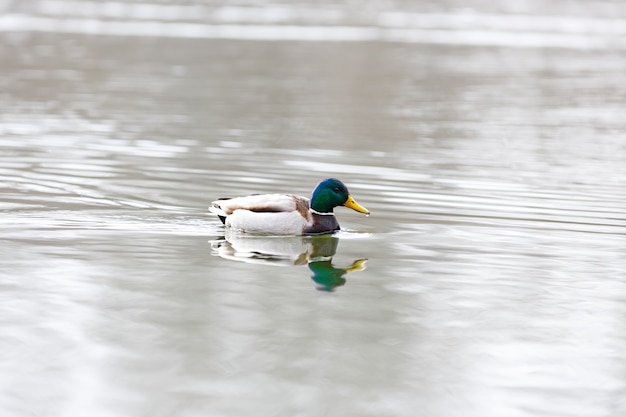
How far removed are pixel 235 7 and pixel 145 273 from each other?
5266cm

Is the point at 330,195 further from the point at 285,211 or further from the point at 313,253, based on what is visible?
the point at 313,253

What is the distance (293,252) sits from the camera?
36.8 ft

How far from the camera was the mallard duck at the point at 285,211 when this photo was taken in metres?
11.6

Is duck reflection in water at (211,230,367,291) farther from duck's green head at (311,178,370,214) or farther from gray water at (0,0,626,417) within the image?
duck's green head at (311,178,370,214)

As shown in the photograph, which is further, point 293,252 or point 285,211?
point 285,211

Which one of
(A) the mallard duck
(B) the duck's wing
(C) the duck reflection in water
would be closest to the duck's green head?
(A) the mallard duck

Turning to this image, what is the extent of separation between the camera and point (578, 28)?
5197 centimetres

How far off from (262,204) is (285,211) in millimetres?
268

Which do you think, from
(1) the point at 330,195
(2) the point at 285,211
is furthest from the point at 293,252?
(1) the point at 330,195

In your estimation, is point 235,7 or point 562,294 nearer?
point 562,294

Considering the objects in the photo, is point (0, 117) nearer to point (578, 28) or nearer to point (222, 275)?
point (222, 275)

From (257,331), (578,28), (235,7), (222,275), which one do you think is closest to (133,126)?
(222,275)

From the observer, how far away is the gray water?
23.8 ft

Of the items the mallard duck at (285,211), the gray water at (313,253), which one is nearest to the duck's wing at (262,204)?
the mallard duck at (285,211)
